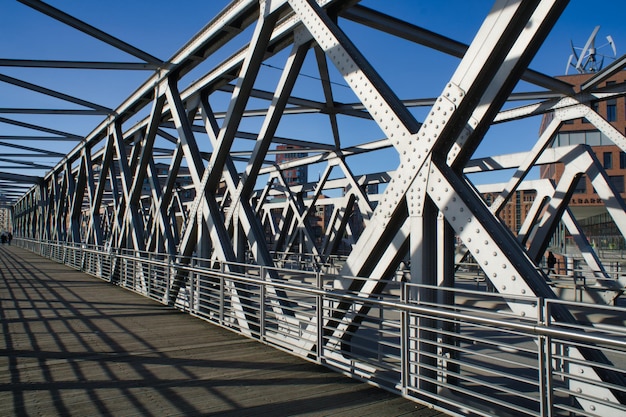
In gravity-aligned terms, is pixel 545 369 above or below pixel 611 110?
below

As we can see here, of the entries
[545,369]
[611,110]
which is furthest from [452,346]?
[611,110]

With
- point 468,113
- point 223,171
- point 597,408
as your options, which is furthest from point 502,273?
point 223,171

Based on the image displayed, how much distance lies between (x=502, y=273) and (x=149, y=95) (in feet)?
45.0

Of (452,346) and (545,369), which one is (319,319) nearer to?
(452,346)

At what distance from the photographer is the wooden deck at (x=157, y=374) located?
4.88 meters

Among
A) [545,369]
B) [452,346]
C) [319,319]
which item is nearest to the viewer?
[545,369]

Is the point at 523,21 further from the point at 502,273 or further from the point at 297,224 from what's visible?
the point at 297,224

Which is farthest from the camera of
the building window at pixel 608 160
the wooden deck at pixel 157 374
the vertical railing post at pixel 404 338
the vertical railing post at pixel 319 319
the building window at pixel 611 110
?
the building window at pixel 611 110

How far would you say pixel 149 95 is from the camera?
15602 millimetres

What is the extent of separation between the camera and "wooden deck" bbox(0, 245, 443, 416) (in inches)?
192

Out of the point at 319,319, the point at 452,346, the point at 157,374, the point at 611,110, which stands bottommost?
the point at 157,374

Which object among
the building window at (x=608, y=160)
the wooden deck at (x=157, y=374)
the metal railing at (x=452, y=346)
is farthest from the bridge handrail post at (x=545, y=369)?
the building window at (x=608, y=160)

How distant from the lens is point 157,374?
19.8 feet

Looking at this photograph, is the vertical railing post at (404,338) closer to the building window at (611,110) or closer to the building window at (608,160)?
the building window at (608,160)
